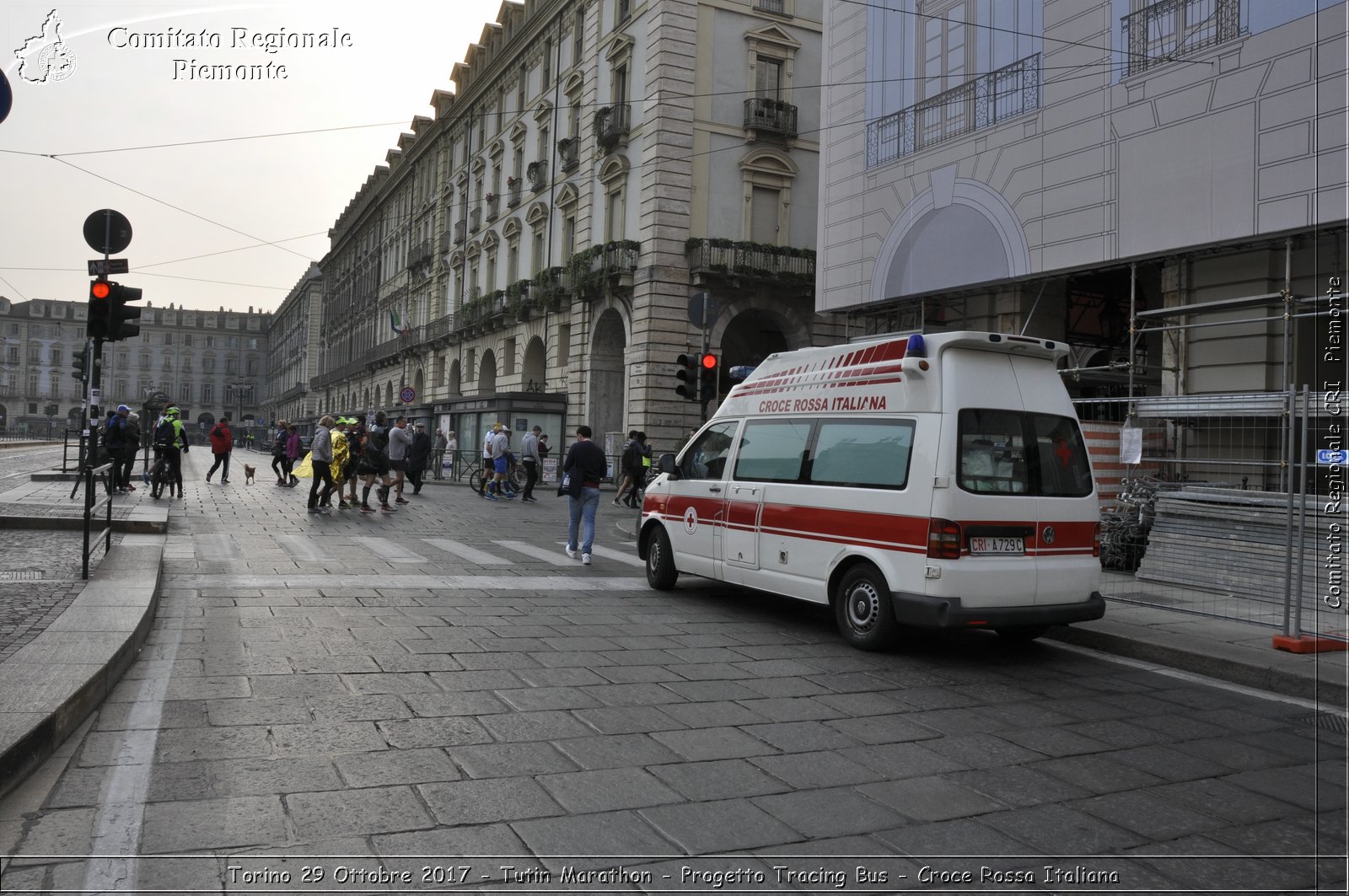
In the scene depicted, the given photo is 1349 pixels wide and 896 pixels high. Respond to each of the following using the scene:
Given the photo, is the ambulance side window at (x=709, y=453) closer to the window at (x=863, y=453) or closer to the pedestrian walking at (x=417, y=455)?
the window at (x=863, y=453)

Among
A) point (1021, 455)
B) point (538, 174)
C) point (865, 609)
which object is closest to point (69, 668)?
point (865, 609)

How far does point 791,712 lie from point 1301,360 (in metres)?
9.08

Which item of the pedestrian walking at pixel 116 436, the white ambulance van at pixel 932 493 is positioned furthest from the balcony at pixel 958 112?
the pedestrian walking at pixel 116 436

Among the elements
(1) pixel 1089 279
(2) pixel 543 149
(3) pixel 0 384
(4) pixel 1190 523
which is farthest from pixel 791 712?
(3) pixel 0 384

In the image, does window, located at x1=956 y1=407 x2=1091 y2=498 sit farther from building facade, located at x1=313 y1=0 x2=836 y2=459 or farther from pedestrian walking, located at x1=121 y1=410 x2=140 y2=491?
pedestrian walking, located at x1=121 y1=410 x2=140 y2=491

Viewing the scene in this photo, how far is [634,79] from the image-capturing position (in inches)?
1197

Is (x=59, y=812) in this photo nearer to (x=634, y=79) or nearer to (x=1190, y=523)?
(x=1190, y=523)

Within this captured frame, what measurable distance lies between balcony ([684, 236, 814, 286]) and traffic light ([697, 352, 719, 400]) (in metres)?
11.5

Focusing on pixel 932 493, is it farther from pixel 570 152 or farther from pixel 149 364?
pixel 149 364

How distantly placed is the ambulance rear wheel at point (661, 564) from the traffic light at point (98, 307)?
5623 millimetres

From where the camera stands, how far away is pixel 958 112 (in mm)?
15523

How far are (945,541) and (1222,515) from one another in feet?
13.0

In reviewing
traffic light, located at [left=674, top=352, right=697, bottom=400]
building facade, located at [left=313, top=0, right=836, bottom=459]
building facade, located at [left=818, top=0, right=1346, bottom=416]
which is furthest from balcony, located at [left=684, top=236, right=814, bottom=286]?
traffic light, located at [left=674, top=352, right=697, bottom=400]

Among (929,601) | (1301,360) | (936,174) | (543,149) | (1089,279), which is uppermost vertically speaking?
(543,149)
